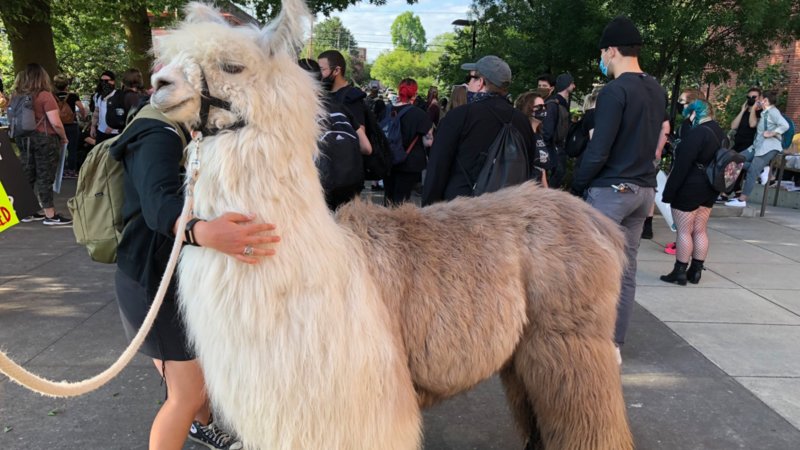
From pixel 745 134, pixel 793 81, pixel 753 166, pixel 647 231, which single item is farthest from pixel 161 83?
pixel 793 81

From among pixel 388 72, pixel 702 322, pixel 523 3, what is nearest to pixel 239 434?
pixel 702 322

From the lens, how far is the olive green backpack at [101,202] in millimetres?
2451

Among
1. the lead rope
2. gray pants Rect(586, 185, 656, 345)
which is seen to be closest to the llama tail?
the lead rope

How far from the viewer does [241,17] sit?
90.1 inches

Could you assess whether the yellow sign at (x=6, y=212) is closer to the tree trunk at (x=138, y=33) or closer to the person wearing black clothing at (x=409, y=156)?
the person wearing black clothing at (x=409, y=156)

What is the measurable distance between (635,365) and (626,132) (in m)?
1.73

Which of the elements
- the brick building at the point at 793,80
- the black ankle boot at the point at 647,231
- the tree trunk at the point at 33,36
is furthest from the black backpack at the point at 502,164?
the brick building at the point at 793,80

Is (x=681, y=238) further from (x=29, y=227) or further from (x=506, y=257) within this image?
(x=29, y=227)

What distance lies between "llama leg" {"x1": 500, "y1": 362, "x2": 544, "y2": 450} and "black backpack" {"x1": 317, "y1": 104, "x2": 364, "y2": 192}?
159 cm

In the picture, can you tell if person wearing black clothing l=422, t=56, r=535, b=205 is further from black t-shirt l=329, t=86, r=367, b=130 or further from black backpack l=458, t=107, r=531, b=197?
black t-shirt l=329, t=86, r=367, b=130

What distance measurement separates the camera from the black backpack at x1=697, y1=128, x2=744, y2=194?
5.93 meters

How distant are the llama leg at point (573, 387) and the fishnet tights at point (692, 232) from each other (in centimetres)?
434

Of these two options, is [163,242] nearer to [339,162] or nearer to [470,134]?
[339,162]

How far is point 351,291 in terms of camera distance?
6.68 ft
